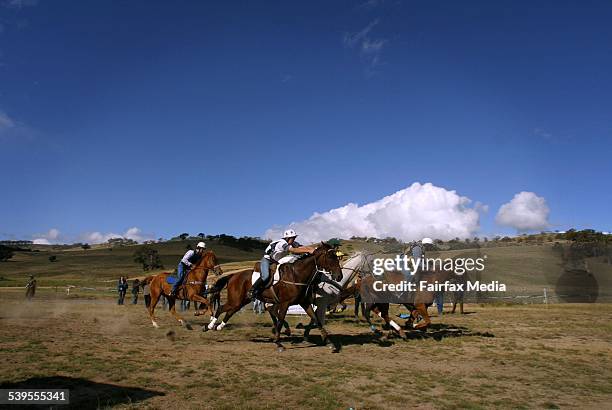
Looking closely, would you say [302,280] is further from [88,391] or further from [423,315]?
[88,391]

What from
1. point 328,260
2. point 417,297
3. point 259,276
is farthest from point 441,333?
point 259,276

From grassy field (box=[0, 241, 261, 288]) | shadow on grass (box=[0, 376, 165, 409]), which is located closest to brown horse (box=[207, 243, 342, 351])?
shadow on grass (box=[0, 376, 165, 409])

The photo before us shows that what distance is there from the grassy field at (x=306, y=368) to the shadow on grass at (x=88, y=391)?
0.02 metres

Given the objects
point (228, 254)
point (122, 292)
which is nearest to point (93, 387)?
point (122, 292)

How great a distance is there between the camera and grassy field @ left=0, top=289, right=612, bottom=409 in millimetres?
7766

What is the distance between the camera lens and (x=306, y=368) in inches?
400

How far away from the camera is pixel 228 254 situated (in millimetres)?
108812

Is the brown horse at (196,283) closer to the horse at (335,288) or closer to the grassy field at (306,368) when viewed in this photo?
the grassy field at (306,368)

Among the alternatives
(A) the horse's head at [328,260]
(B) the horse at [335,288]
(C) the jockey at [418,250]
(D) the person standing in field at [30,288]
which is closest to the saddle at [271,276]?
(A) the horse's head at [328,260]

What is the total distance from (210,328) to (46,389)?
22.7 feet

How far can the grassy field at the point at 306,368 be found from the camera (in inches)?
306

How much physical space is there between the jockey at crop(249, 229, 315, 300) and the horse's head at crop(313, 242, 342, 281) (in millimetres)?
344

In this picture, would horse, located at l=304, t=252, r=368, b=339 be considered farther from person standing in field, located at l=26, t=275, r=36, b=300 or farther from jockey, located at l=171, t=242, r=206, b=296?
person standing in field, located at l=26, t=275, r=36, b=300

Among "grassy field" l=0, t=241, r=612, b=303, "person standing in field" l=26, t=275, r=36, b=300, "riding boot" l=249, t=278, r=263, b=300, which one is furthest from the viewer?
"person standing in field" l=26, t=275, r=36, b=300
